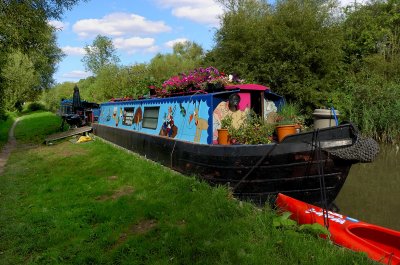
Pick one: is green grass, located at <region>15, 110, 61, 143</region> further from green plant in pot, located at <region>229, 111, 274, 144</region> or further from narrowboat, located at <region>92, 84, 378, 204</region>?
green plant in pot, located at <region>229, 111, 274, 144</region>

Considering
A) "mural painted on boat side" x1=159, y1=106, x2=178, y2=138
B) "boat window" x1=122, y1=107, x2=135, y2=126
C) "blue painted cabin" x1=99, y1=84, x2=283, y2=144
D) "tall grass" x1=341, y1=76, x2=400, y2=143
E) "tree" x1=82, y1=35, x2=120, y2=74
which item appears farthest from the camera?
"tree" x1=82, y1=35, x2=120, y2=74

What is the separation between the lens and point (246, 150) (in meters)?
5.93

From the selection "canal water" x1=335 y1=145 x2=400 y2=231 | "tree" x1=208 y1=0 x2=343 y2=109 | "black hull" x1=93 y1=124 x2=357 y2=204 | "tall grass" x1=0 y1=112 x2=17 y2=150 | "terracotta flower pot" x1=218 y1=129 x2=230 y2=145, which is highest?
"tree" x1=208 y1=0 x2=343 y2=109

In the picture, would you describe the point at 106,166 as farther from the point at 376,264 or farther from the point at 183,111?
the point at 376,264

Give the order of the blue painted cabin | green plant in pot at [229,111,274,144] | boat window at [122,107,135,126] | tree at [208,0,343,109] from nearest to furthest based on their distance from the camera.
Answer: green plant in pot at [229,111,274,144] → the blue painted cabin → boat window at [122,107,135,126] → tree at [208,0,343,109]

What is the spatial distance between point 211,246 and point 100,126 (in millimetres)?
11542

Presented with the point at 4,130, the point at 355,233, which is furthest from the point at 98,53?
the point at 355,233

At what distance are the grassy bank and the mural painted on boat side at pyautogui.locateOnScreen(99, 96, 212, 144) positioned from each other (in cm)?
98

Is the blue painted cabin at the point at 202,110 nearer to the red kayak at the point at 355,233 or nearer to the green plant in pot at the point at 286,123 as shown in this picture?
the green plant in pot at the point at 286,123

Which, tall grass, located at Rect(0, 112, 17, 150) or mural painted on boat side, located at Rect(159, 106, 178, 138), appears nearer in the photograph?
mural painted on boat side, located at Rect(159, 106, 178, 138)

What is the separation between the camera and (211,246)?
4.13m

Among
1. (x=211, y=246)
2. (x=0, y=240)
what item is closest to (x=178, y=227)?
(x=211, y=246)

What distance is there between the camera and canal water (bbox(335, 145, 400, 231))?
6.86 meters

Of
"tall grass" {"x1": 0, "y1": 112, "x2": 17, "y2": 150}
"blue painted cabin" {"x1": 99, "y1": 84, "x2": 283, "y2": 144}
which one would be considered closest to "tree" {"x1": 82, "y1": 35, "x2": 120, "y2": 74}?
"tall grass" {"x1": 0, "y1": 112, "x2": 17, "y2": 150}
